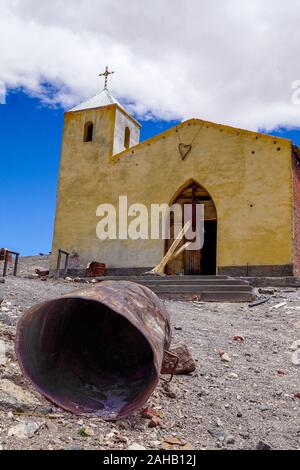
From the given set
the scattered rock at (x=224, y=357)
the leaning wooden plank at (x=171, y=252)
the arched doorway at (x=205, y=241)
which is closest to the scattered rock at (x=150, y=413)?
the scattered rock at (x=224, y=357)

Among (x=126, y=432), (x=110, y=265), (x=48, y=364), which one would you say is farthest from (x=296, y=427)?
(x=110, y=265)

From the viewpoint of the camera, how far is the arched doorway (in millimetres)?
15789

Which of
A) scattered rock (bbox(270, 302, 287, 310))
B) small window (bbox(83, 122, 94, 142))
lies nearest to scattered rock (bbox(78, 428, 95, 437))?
scattered rock (bbox(270, 302, 287, 310))

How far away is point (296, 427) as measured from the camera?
3963 mm

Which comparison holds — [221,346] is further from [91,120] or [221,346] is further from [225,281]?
[91,120]

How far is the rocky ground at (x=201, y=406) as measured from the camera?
344 cm

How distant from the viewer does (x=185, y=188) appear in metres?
16.2

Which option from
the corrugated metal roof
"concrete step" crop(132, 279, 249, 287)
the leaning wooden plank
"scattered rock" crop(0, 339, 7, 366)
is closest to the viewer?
"scattered rock" crop(0, 339, 7, 366)

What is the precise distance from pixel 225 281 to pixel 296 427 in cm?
760

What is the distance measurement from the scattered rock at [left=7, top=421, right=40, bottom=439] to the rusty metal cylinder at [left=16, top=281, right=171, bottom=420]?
0.25 m

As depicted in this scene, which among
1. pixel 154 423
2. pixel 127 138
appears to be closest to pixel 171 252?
pixel 127 138

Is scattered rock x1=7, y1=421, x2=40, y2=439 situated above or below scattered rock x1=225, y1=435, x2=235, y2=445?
above

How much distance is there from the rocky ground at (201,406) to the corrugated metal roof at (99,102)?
1398 centimetres

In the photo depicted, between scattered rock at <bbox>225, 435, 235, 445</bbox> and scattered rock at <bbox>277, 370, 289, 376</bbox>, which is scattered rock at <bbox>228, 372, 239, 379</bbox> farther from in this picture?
scattered rock at <bbox>225, 435, 235, 445</bbox>
